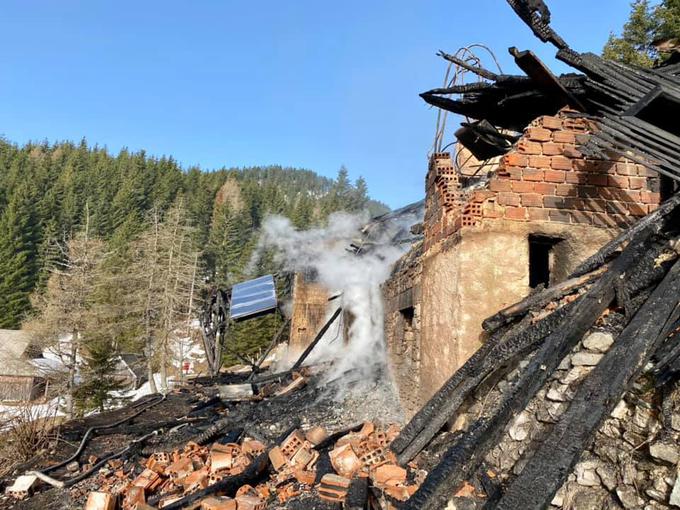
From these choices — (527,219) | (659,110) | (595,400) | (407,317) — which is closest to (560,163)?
(527,219)

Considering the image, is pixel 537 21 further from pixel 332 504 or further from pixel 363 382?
pixel 363 382

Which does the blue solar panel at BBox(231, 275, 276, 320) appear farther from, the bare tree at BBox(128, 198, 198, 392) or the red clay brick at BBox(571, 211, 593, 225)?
the bare tree at BBox(128, 198, 198, 392)

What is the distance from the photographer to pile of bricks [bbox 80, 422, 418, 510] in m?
4.41

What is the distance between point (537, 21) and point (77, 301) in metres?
23.9

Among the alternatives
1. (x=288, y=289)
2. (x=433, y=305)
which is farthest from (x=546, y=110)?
(x=288, y=289)

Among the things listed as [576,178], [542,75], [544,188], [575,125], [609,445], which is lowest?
[609,445]

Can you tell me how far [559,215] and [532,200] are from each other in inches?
12.9

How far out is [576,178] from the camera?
507cm

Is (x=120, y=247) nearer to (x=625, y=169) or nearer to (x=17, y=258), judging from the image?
(x=17, y=258)

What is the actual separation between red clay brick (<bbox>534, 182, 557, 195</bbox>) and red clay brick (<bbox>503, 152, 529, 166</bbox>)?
0.88 feet

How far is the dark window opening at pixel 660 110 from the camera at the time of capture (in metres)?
4.08

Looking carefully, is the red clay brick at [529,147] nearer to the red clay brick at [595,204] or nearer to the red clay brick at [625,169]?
the red clay brick at [595,204]

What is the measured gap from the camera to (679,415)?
2.57 m

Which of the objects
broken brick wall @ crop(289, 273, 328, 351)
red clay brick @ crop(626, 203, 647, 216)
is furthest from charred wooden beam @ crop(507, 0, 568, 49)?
broken brick wall @ crop(289, 273, 328, 351)
